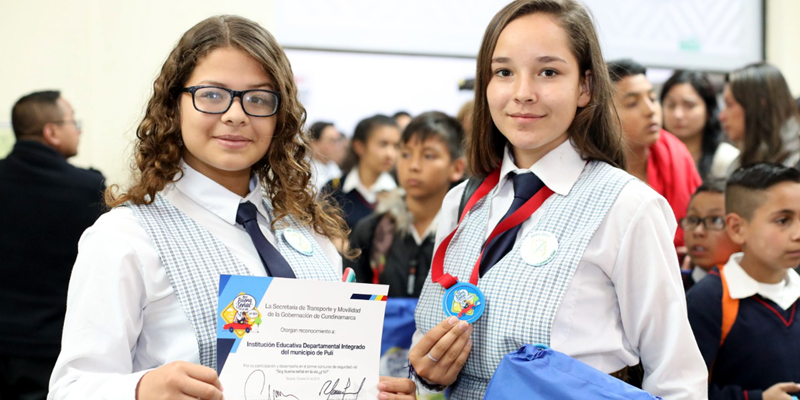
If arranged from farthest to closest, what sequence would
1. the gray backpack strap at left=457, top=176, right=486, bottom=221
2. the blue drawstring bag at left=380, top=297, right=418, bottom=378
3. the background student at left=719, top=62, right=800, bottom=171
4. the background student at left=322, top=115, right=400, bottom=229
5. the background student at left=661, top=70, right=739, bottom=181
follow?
1. the background student at left=322, top=115, right=400, bottom=229
2. the background student at left=661, top=70, right=739, bottom=181
3. the background student at left=719, top=62, right=800, bottom=171
4. the blue drawstring bag at left=380, top=297, right=418, bottom=378
5. the gray backpack strap at left=457, top=176, right=486, bottom=221

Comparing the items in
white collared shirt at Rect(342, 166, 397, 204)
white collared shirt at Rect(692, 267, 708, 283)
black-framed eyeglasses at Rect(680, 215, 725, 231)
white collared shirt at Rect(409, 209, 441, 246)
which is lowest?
white collared shirt at Rect(342, 166, 397, 204)

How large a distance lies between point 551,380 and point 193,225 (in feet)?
2.86

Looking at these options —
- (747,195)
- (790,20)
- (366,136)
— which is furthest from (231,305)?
(790,20)

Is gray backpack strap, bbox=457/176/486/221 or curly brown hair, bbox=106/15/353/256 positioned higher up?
curly brown hair, bbox=106/15/353/256

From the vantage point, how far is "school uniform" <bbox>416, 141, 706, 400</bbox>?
1.68m

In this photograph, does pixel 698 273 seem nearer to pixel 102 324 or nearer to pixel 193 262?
pixel 193 262

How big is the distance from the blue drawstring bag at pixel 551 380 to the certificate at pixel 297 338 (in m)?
0.30

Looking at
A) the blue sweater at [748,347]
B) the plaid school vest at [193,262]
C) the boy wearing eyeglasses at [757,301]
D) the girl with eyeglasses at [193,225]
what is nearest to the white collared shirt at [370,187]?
the boy wearing eyeglasses at [757,301]

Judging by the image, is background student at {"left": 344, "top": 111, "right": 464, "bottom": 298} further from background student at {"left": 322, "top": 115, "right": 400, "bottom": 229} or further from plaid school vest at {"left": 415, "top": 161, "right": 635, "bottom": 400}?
plaid school vest at {"left": 415, "top": 161, "right": 635, "bottom": 400}

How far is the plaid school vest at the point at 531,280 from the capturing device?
1688 millimetres

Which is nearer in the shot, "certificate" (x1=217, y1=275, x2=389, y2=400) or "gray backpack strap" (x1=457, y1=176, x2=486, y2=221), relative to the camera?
"certificate" (x1=217, y1=275, x2=389, y2=400)

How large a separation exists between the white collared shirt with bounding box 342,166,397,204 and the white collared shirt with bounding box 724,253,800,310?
2.64 meters

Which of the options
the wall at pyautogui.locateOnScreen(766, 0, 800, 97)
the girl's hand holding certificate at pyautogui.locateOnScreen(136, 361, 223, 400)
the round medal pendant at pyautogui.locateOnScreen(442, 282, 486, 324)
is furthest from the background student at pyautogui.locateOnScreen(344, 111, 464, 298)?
the wall at pyautogui.locateOnScreen(766, 0, 800, 97)
